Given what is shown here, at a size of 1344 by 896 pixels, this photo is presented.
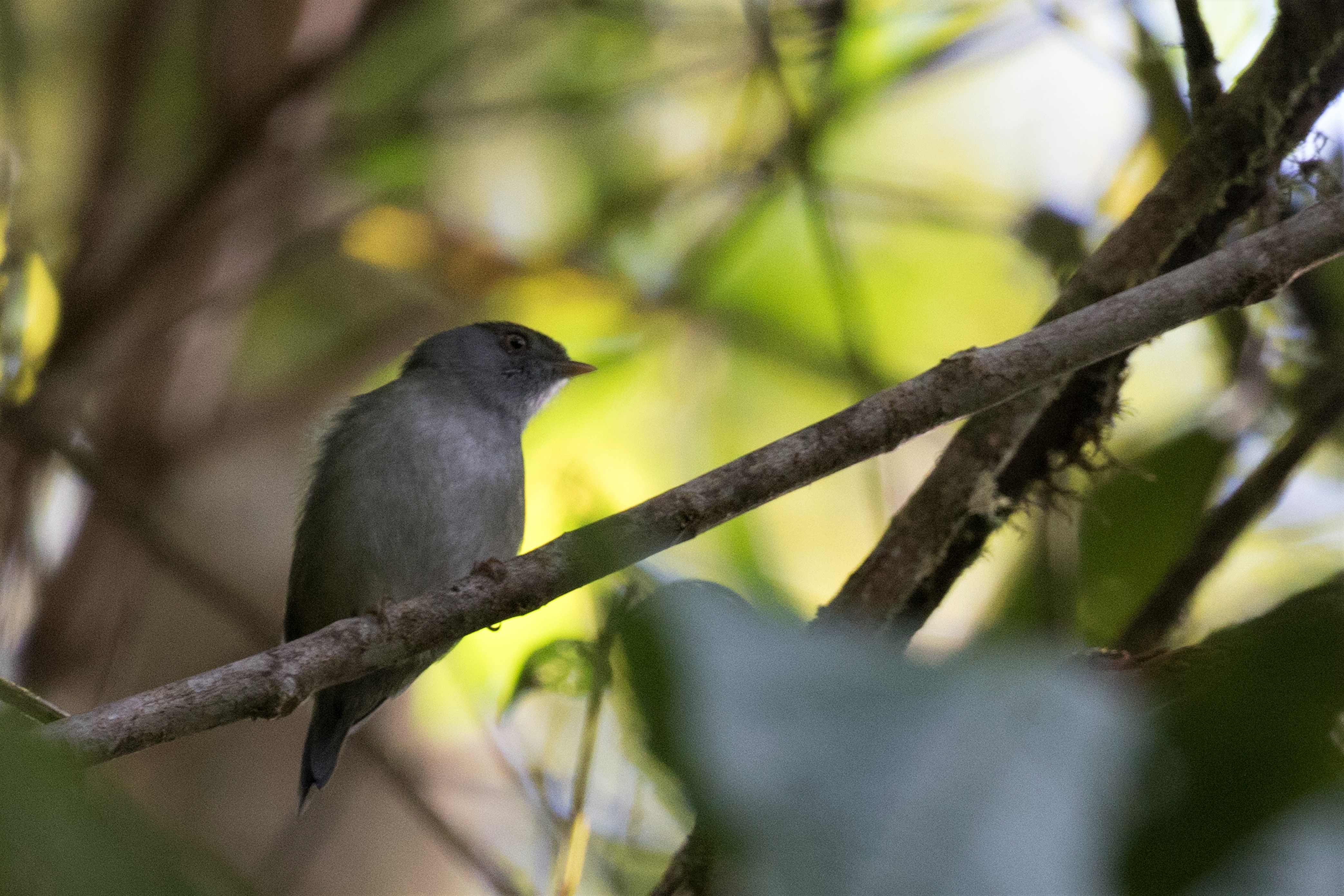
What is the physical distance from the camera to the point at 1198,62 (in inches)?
104

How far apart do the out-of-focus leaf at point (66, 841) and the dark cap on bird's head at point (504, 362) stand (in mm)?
3550

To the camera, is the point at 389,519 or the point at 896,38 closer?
the point at 389,519

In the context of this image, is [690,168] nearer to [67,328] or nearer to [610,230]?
[610,230]

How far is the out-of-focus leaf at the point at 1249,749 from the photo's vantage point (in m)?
0.56

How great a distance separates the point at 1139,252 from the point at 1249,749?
7.41ft

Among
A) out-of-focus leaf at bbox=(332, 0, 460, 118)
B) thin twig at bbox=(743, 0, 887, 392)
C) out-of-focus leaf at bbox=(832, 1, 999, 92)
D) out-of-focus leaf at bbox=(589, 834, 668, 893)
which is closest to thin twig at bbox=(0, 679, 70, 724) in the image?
out-of-focus leaf at bbox=(589, 834, 668, 893)

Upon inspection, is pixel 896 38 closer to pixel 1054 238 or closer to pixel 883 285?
pixel 883 285

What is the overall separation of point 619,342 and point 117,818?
14.0ft

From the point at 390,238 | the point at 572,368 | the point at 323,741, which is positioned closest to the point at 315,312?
the point at 390,238

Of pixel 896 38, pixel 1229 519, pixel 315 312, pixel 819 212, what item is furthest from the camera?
pixel 315 312

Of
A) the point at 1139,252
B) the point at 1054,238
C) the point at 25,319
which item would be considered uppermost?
the point at 25,319

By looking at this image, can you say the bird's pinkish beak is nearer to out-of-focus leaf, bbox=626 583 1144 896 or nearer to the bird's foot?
the bird's foot

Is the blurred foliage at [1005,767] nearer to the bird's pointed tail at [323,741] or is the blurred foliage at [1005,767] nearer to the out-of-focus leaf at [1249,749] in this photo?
the out-of-focus leaf at [1249,749]

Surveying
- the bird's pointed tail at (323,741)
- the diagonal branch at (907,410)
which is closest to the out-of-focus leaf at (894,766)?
the diagonal branch at (907,410)
